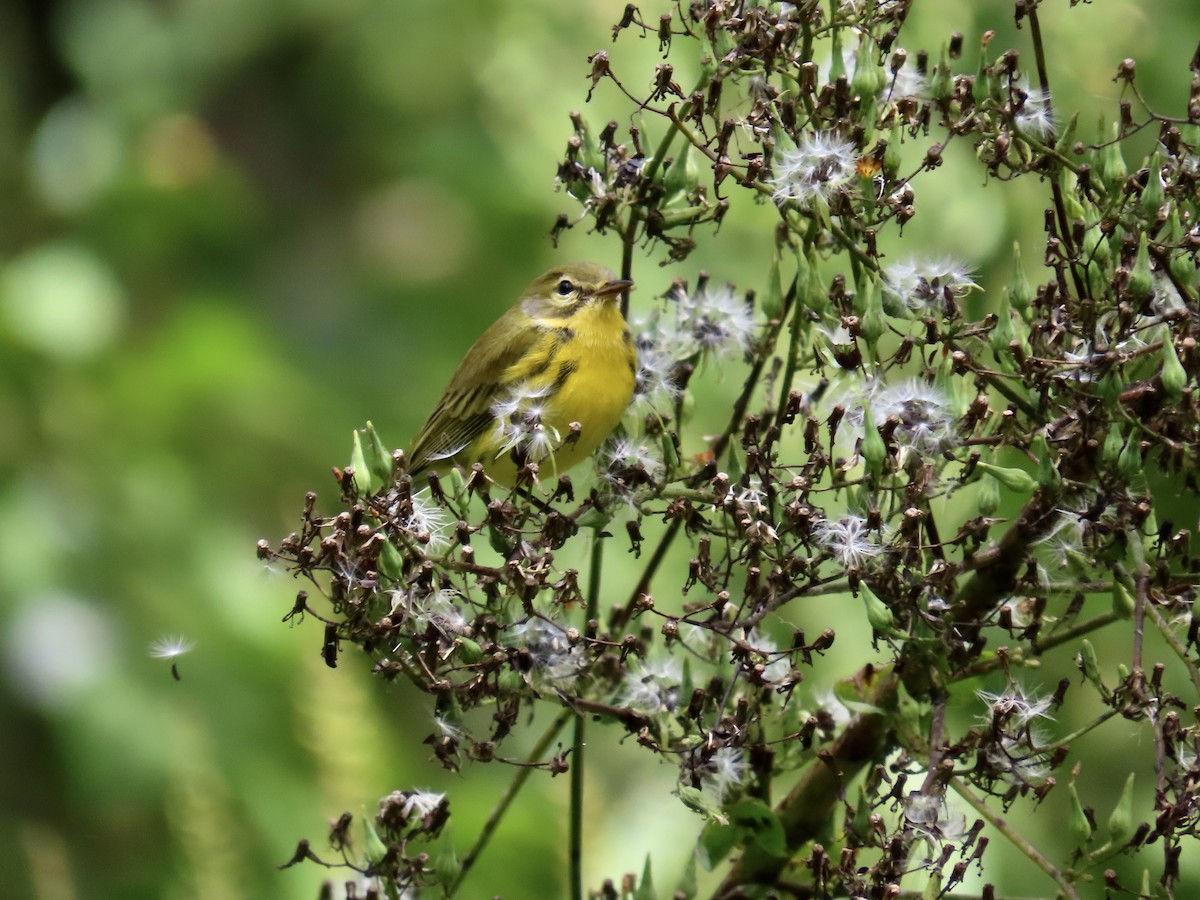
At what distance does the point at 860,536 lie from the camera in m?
1.71

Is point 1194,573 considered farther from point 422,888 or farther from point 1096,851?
point 422,888

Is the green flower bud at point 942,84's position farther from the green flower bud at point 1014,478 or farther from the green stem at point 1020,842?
the green stem at point 1020,842

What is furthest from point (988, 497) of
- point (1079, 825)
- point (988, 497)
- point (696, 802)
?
point (696, 802)

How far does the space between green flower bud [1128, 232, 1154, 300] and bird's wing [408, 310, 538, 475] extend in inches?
70.8

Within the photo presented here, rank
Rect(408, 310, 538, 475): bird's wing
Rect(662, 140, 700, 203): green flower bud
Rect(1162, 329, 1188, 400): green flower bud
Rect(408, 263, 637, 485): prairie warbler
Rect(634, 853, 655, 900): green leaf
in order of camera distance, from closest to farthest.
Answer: Rect(1162, 329, 1188, 400): green flower bud < Rect(634, 853, 655, 900): green leaf < Rect(662, 140, 700, 203): green flower bud < Rect(408, 263, 637, 485): prairie warbler < Rect(408, 310, 538, 475): bird's wing

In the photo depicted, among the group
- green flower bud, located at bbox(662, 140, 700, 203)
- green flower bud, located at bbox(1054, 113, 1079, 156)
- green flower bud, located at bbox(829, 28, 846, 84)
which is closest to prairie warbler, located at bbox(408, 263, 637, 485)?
green flower bud, located at bbox(662, 140, 700, 203)

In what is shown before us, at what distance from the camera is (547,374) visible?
3430 millimetres

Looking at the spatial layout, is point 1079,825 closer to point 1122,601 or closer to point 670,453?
point 1122,601

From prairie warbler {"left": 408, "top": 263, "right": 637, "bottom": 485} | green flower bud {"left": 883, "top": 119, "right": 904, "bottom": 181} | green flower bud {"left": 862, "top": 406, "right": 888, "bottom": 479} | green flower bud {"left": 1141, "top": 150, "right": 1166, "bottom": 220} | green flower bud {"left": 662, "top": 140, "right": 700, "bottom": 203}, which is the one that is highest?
prairie warbler {"left": 408, "top": 263, "right": 637, "bottom": 485}

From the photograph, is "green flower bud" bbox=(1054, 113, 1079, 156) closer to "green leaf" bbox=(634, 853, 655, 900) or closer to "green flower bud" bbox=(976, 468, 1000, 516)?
"green flower bud" bbox=(976, 468, 1000, 516)

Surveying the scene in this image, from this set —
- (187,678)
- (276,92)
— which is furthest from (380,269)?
(187,678)

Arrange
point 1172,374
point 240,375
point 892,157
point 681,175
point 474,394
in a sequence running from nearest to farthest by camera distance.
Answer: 1. point 1172,374
2. point 892,157
3. point 681,175
4. point 474,394
5. point 240,375

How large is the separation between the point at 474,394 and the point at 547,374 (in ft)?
0.77

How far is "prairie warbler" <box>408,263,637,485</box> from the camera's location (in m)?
3.04
